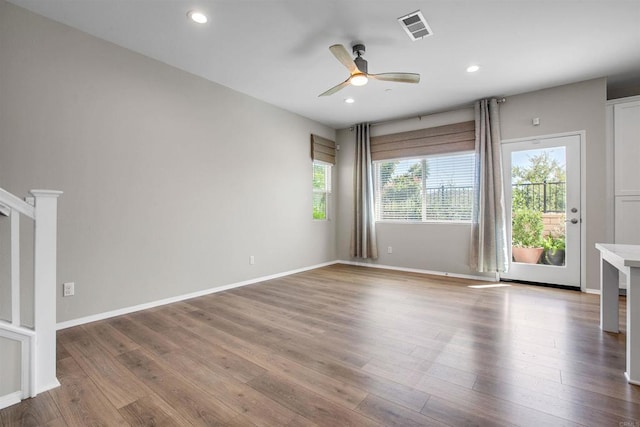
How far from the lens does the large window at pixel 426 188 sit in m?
4.67

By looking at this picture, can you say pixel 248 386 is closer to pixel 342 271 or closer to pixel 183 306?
pixel 183 306

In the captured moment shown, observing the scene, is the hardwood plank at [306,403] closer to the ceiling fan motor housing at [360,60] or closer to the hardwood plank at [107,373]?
the hardwood plank at [107,373]

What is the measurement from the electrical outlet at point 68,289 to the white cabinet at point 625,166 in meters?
5.92

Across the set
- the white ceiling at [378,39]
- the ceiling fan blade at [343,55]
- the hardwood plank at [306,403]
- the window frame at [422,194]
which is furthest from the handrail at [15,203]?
the window frame at [422,194]

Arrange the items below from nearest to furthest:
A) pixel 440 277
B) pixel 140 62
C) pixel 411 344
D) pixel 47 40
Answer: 1. pixel 411 344
2. pixel 47 40
3. pixel 140 62
4. pixel 440 277

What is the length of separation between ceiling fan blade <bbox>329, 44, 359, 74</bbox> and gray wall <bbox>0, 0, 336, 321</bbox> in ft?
6.21

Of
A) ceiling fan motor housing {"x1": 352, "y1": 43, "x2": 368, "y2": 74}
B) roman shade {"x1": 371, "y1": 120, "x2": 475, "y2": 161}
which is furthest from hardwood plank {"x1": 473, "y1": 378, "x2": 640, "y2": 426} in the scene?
roman shade {"x1": 371, "y1": 120, "x2": 475, "y2": 161}

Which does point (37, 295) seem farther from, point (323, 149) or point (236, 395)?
point (323, 149)

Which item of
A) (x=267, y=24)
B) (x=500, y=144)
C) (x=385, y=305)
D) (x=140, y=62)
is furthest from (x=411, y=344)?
(x=140, y=62)

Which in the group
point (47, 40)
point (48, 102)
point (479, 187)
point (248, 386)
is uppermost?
point (47, 40)

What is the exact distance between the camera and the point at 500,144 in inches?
168

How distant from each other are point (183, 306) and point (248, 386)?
1814mm

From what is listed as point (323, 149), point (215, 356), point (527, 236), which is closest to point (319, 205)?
point (323, 149)

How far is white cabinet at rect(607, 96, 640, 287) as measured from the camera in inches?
138
